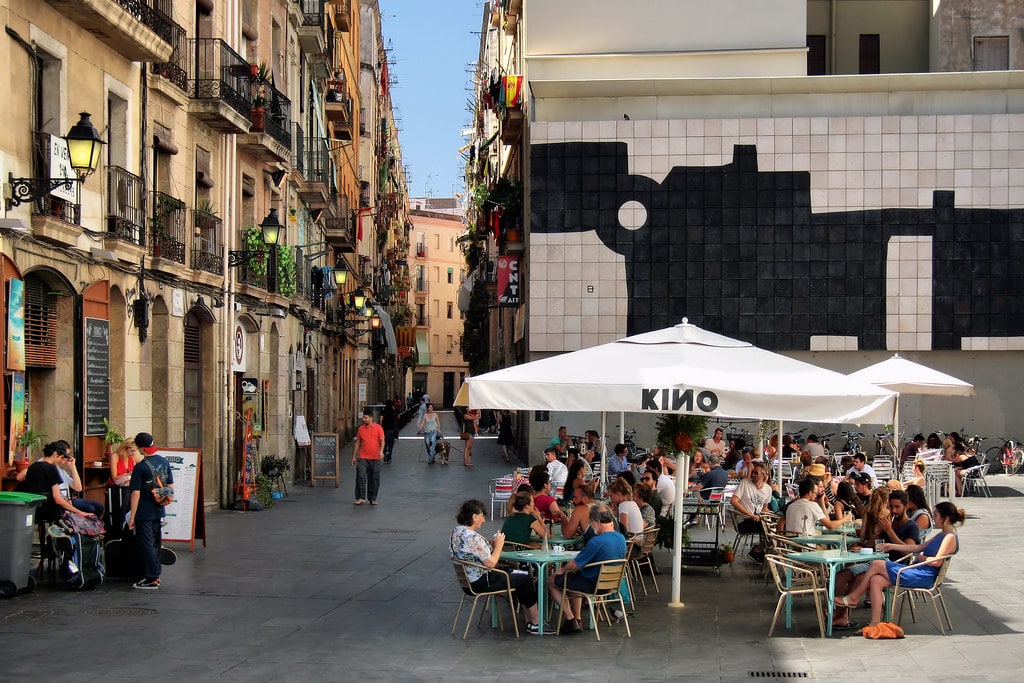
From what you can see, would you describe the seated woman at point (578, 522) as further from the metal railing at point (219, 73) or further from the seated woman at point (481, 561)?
the metal railing at point (219, 73)

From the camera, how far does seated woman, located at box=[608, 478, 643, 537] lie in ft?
42.3

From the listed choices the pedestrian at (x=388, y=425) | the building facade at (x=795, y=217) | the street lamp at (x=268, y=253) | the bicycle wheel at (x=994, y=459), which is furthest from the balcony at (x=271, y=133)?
the bicycle wheel at (x=994, y=459)

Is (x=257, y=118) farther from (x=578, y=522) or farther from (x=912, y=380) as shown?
(x=578, y=522)

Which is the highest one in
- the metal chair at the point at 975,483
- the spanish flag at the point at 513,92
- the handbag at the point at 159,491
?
the spanish flag at the point at 513,92

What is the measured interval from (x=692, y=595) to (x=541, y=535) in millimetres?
2253

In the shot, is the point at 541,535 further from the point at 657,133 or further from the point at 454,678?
the point at 657,133

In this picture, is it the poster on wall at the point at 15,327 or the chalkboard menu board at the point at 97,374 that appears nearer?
the poster on wall at the point at 15,327

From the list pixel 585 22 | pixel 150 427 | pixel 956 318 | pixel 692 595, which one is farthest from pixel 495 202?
pixel 692 595

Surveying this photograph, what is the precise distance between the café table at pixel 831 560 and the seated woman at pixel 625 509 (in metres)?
2.01

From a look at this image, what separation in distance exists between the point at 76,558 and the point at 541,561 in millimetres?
5248

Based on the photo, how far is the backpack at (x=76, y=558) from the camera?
42.4 ft

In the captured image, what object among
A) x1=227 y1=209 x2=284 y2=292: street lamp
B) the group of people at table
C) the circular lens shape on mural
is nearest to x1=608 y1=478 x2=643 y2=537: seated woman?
the group of people at table

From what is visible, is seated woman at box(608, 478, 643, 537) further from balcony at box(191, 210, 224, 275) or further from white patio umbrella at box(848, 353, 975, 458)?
balcony at box(191, 210, 224, 275)

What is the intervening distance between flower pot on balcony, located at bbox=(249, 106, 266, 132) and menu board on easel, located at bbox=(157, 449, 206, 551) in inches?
361
